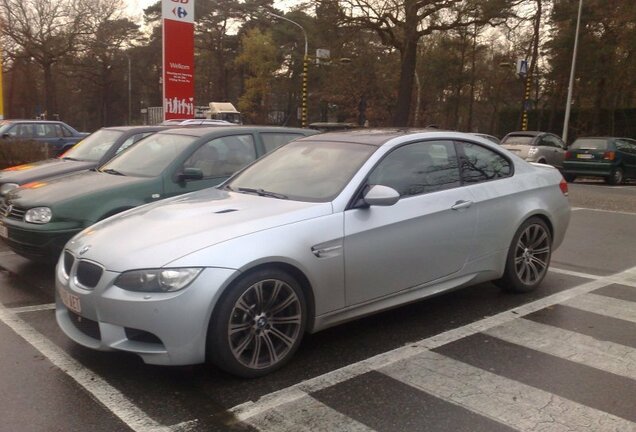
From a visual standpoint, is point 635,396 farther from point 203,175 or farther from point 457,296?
point 203,175

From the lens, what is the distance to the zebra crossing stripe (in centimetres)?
521

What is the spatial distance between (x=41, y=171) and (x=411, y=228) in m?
5.84

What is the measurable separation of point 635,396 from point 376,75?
167 ft

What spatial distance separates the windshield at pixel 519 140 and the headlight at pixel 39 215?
16.8 m

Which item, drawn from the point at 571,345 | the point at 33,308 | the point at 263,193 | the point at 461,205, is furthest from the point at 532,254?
the point at 33,308

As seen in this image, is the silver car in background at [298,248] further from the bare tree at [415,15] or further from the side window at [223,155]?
the bare tree at [415,15]

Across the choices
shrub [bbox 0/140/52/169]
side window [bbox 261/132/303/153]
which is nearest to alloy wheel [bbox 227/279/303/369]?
side window [bbox 261/132/303/153]

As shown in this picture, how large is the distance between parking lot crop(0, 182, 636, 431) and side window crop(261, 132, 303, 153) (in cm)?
313

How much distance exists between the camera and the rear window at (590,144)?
19391 millimetres

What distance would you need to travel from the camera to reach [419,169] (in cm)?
487

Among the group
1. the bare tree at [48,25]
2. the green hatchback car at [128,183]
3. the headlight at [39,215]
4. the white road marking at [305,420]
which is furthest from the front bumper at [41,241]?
the bare tree at [48,25]

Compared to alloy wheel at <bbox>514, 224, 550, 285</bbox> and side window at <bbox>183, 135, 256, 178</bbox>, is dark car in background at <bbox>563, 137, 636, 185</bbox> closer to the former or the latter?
alloy wheel at <bbox>514, 224, 550, 285</bbox>

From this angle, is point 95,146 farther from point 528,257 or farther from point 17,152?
point 528,257

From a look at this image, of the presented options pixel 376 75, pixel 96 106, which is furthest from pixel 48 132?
pixel 96 106
